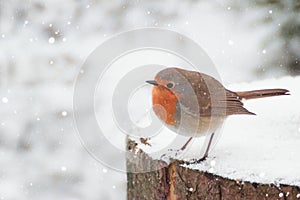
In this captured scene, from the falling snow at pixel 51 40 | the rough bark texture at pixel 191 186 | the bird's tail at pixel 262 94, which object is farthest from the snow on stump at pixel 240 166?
the falling snow at pixel 51 40

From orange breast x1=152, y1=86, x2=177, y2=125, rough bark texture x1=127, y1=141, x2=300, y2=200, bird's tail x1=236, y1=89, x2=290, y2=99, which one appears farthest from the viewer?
bird's tail x1=236, y1=89, x2=290, y2=99

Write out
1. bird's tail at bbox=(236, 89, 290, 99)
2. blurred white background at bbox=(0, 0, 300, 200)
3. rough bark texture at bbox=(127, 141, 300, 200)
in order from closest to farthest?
rough bark texture at bbox=(127, 141, 300, 200) < bird's tail at bbox=(236, 89, 290, 99) < blurred white background at bbox=(0, 0, 300, 200)

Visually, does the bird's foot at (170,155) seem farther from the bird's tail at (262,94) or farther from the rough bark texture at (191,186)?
the bird's tail at (262,94)

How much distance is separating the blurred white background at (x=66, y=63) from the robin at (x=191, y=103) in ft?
6.60

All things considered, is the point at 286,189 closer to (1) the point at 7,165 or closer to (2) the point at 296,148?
(2) the point at 296,148

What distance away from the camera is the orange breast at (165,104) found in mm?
2146

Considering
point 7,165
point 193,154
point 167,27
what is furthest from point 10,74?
point 193,154

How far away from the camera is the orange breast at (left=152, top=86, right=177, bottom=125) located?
7.04 feet

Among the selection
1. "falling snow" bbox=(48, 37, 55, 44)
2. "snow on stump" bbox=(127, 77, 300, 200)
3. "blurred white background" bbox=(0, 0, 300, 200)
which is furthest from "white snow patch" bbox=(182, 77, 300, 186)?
"falling snow" bbox=(48, 37, 55, 44)

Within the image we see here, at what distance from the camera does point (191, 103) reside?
216 centimetres

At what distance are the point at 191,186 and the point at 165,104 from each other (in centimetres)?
29

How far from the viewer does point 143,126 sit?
8.95ft

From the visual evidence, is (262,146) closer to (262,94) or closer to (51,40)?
(262,94)

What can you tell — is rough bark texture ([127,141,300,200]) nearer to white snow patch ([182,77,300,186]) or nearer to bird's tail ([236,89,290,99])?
white snow patch ([182,77,300,186])
